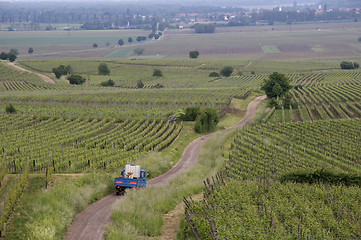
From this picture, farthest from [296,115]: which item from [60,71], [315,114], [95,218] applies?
[60,71]

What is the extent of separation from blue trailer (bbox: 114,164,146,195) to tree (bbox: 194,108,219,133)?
2481 cm

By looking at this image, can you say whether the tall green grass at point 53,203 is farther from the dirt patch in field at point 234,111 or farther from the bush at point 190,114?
the dirt patch in field at point 234,111

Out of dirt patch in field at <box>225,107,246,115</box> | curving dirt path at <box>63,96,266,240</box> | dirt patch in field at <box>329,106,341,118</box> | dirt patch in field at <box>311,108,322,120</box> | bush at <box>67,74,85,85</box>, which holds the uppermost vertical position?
curving dirt path at <box>63,96,266,240</box>

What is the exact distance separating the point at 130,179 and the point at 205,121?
28711 millimetres

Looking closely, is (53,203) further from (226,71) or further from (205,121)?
(226,71)

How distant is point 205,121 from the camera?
189 ft

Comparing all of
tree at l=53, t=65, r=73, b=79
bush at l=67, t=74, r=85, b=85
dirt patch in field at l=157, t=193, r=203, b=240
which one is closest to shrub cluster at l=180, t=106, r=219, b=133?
dirt patch in field at l=157, t=193, r=203, b=240

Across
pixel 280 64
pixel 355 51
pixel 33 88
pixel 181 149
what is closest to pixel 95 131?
pixel 181 149

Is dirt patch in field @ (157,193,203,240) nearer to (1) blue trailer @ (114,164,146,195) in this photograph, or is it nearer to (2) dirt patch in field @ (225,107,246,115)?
(1) blue trailer @ (114,164,146,195)

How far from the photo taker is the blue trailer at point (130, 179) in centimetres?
2981

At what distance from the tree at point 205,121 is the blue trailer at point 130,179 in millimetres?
24809

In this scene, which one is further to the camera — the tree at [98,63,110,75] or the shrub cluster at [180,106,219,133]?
the tree at [98,63,110,75]

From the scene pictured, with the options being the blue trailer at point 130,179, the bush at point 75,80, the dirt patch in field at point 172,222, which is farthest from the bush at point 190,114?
the bush at point 75,80

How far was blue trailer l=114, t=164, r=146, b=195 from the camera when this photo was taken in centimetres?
2981
